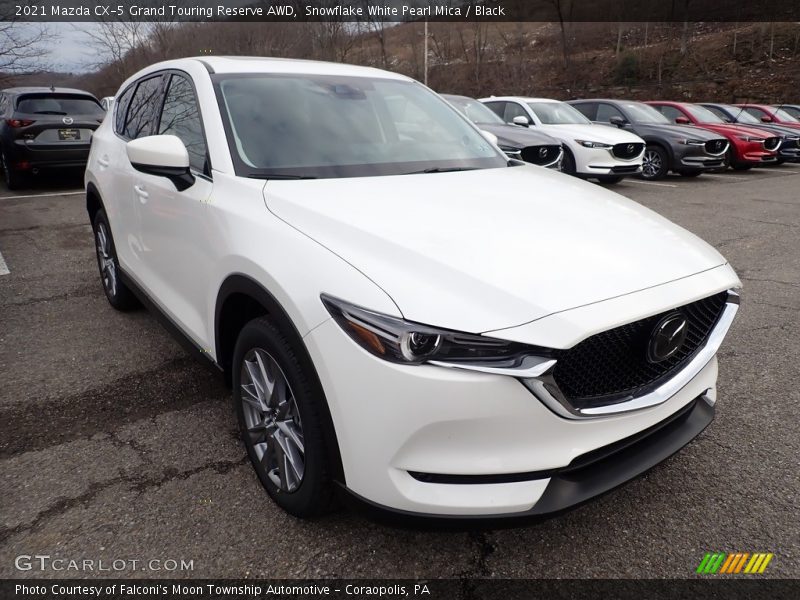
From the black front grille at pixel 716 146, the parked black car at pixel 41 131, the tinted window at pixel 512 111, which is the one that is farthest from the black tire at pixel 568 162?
the parked black car at pixel 41 131

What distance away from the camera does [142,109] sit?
365cm

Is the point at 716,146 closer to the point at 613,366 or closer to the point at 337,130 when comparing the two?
the point at 337,130

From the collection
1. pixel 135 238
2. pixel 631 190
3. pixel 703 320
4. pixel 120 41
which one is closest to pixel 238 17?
pixel 120 41

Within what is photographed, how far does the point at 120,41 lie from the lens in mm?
28328

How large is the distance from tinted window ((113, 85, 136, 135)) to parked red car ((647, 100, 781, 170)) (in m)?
13.1

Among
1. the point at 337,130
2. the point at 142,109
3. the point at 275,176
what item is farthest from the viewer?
the point at 142,109

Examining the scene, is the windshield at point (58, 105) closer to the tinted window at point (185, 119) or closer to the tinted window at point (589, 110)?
the tinted window at point (185, 119)

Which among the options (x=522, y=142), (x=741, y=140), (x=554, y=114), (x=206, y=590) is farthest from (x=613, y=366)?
(x=741, y=140)

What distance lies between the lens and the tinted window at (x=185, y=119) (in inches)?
107

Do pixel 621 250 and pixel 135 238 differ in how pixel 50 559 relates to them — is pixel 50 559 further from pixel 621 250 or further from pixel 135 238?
pixel 621 250

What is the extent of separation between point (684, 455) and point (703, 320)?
0.80 metres

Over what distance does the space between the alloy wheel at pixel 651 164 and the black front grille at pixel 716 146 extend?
100 centimetres

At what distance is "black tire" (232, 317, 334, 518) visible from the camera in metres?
1.86

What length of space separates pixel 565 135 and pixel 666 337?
9.67m
